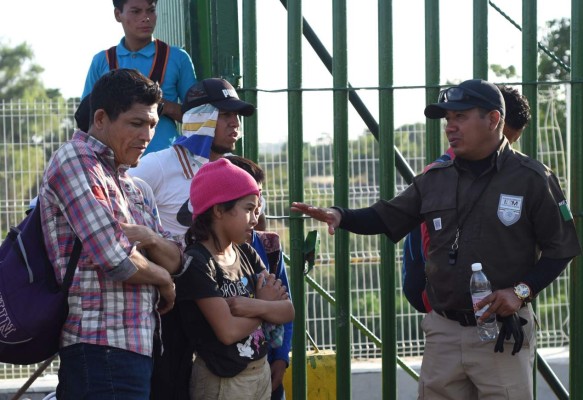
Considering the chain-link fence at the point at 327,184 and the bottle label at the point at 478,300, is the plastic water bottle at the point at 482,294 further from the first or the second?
the chain-link fence at the point at 327,184

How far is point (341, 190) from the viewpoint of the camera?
567cm

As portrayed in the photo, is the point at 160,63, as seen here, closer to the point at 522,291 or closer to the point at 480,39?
the point at 480,39

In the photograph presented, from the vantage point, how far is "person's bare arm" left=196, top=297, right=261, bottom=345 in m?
4.28

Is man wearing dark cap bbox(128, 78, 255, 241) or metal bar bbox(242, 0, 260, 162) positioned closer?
man wearing dark cap bbox(128, 78, 255, 241)

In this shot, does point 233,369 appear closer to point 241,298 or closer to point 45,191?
point 241,298

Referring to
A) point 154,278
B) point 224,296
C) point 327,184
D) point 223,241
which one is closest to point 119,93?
point 154,278

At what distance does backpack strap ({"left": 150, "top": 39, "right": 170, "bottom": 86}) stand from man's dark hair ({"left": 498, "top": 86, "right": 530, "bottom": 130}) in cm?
173

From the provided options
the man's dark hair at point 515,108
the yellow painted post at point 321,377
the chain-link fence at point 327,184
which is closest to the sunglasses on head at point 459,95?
the man's dark hair at point 515,108

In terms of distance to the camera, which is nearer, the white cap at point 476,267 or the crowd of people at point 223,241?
the crowd of people at point 223,241

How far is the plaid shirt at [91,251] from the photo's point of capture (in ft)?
12.2

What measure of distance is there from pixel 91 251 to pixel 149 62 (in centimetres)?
208

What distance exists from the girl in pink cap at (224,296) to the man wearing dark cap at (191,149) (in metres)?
0.36

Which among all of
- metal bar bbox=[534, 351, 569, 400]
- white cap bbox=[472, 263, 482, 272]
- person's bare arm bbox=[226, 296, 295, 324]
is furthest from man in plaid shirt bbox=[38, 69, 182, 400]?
metal bar bbox=[534, 351, 569, 400]

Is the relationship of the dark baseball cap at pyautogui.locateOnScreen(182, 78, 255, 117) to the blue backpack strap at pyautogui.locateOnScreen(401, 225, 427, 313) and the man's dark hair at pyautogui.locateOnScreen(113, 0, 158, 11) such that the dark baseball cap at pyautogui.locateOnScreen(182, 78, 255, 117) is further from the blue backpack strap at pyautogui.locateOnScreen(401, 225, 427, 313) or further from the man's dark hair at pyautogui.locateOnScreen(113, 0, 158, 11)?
the blue backpack strap at pyautogui.locateOnScreen(401, 225, 427, 313)
